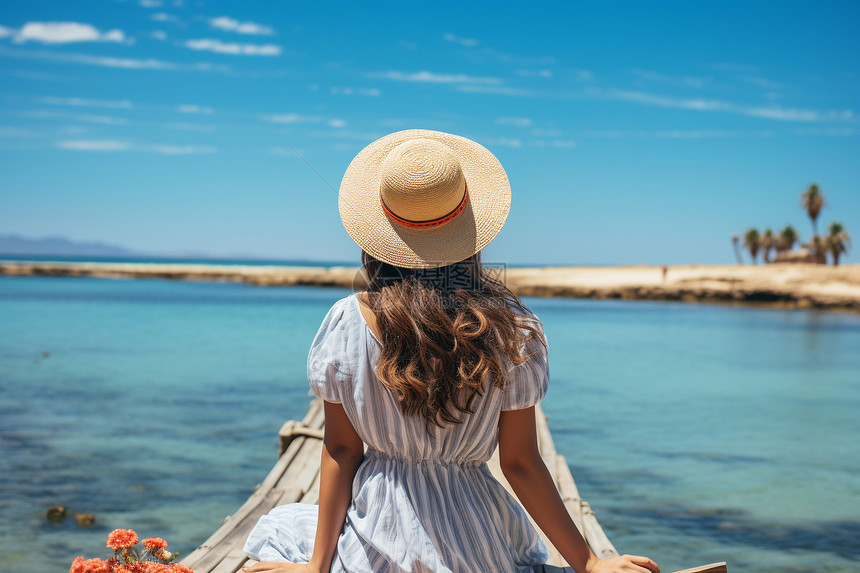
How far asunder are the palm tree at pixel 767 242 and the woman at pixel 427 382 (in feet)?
167

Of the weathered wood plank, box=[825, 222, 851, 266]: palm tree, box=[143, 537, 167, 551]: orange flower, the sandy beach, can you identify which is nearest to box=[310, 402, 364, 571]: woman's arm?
box=[143, 537, 167, 551]: orange flower

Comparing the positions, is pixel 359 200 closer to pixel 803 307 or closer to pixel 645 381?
pixel 645 381

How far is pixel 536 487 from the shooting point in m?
1.52

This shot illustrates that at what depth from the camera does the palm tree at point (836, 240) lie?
40438 mm

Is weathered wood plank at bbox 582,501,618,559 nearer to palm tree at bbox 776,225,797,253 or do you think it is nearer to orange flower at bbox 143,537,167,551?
orange flower at bbox 143,537,167,551

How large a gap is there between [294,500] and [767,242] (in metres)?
50.5

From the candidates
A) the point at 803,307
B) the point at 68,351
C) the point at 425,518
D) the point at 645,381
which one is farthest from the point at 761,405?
the point at 803,307

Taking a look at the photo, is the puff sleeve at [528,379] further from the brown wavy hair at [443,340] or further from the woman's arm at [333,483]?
the woman's arm at [333,483]

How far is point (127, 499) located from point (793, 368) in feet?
39.9

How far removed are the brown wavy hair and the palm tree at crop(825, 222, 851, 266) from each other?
45963 millimetres

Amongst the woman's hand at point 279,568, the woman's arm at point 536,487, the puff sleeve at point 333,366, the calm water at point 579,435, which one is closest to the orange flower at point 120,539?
the woman's hand at point 279,568

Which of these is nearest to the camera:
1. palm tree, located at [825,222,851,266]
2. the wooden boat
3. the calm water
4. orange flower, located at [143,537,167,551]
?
orange flower, located at [143,537,167,551]

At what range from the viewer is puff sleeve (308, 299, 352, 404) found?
4.81 feet

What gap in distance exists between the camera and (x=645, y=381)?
11.6 m
